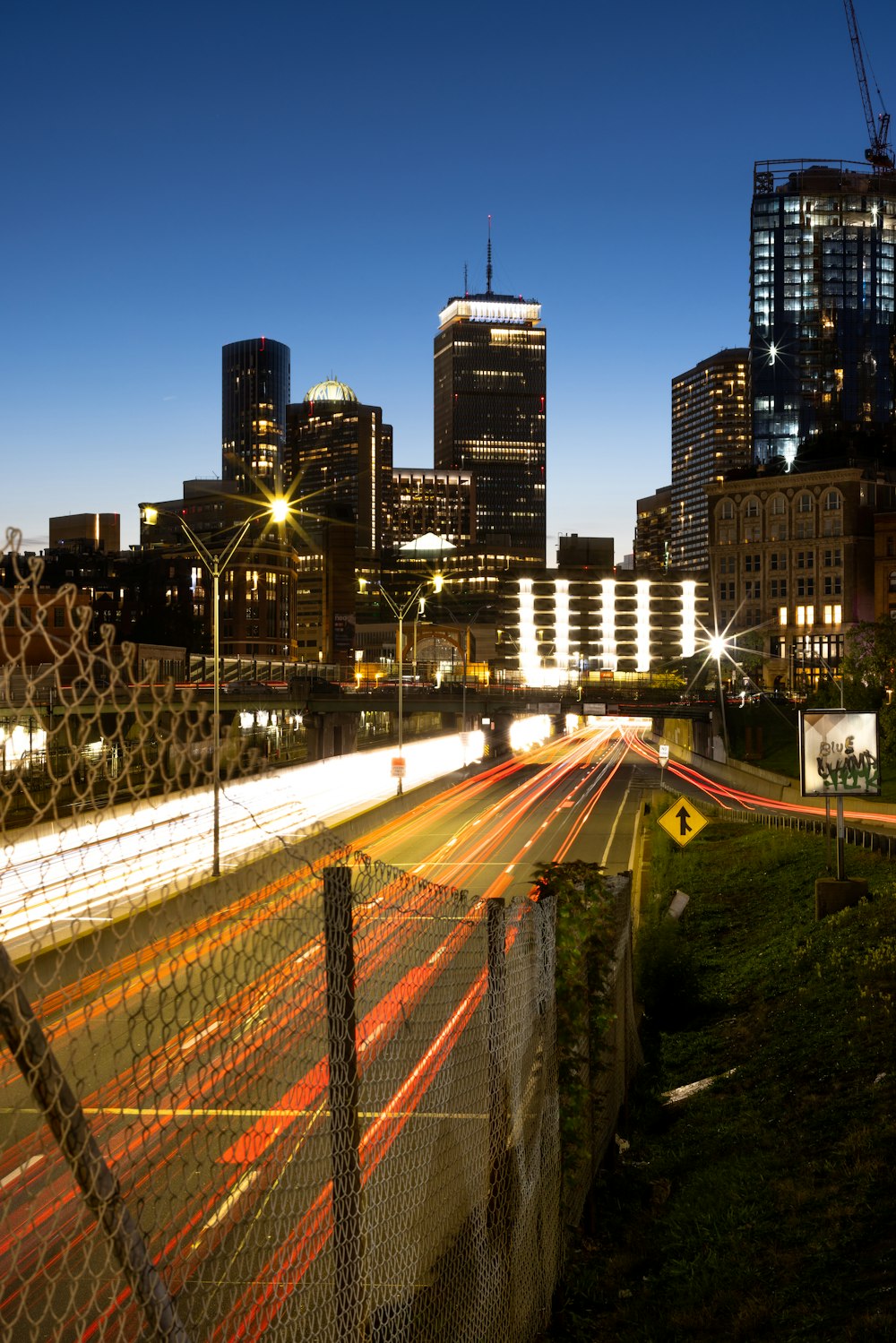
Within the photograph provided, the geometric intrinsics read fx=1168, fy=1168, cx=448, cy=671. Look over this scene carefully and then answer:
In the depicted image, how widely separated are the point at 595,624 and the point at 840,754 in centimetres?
12364

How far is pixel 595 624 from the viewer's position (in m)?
149

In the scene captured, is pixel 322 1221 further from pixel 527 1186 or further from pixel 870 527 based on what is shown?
pixel 870 527

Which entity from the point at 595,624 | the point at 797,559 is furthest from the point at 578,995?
the point at 595,624

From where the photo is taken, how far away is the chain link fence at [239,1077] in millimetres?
3188

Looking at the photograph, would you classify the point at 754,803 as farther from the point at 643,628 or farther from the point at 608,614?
the point at 608,614

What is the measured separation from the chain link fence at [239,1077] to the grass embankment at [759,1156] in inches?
60.7

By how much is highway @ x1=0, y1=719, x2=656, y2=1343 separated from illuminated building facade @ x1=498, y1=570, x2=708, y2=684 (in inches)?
5278

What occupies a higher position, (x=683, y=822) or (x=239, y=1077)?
(x=239, y=1077)

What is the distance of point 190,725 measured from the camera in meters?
3.39

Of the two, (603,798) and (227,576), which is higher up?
(227,576)

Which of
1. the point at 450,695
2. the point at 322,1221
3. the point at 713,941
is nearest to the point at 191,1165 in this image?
the point at 322,1221

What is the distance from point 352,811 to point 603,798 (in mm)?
17692

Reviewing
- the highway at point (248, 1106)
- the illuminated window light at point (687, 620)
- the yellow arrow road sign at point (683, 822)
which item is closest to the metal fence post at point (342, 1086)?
the highway at point (248, 1106)

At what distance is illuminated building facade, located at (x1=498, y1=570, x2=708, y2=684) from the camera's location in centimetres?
15038
